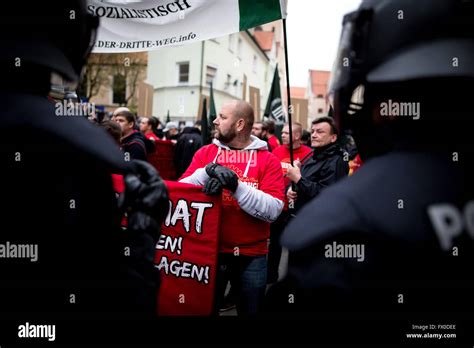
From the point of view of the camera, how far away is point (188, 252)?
9.48 ft

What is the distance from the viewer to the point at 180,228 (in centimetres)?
292

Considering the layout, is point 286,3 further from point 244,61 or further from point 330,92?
point 244,61

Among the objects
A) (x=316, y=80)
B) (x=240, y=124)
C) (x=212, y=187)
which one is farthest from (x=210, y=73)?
(x=316, y=80)

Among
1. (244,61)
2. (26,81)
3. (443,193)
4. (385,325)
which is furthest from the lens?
(244,61)

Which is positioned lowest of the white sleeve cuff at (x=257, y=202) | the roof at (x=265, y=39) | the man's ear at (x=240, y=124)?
the white sleeve cuff at (x=257, y=202)

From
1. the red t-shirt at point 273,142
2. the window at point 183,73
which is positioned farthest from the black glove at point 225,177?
the window at point 183,73

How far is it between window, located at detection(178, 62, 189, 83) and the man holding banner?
2563 centimetres

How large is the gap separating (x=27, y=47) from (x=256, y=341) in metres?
1.05

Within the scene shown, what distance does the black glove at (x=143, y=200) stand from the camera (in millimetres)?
1410

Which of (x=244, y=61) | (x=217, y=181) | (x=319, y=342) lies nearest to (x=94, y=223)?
(x=319, y=342)

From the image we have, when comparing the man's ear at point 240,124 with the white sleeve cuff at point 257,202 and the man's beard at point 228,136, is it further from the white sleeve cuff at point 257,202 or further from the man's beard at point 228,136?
the white sleeve cuff at point 257,202

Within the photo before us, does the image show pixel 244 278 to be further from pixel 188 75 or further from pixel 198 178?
pixel 188 75

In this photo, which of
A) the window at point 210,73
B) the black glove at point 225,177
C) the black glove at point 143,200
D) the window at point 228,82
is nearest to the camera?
the black glove at point 143,200

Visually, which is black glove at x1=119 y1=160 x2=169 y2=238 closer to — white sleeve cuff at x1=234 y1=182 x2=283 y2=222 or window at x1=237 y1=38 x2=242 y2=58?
white sleeve cuff at x1=234 y1=182 x2=283 y2=222
